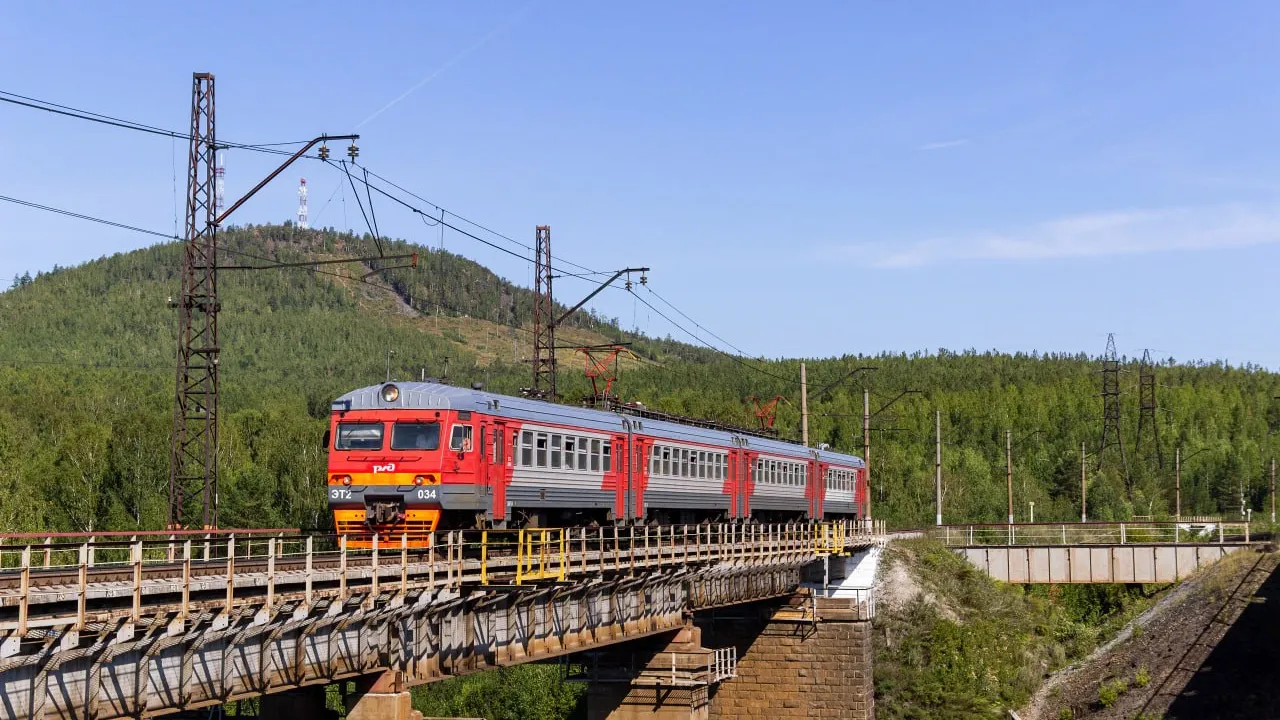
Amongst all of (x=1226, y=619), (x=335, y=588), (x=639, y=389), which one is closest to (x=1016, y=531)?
(x=1226, y=619)

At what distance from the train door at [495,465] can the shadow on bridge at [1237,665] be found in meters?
24.1

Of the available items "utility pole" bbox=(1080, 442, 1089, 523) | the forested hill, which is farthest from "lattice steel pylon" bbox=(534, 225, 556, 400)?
"utility pole" bbox=(1080, 442, 1089, 523)

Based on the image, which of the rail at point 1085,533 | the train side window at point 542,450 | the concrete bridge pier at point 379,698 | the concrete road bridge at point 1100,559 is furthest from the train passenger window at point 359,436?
the rail at point 1085,533

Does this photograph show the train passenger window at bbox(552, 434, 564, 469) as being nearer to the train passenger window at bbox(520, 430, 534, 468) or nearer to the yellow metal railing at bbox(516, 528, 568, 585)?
the train passenger window at bbox(520, 430, 534, 468)

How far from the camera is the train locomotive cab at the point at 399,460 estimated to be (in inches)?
1115

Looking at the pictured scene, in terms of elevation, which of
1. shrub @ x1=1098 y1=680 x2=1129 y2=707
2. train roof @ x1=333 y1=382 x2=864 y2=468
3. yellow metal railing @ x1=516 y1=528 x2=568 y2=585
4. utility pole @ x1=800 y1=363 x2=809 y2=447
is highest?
utility pole @ x1=800 y1=363 x2=809 y2=447

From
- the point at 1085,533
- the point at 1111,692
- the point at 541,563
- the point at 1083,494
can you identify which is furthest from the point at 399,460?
the point at 1083,494

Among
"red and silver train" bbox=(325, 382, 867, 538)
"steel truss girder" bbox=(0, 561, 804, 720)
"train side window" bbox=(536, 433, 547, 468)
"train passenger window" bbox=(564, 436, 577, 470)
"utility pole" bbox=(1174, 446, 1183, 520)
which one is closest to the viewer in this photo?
"steel truss girder" bbox=(0, 561, 804, 720)

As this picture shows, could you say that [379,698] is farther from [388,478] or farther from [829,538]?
[829,538]

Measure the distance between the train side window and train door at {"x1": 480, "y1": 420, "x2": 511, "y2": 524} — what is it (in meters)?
1.67

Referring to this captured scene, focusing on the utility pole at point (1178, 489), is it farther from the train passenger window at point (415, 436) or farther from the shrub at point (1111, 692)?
the train passenger window at point (415, 436)

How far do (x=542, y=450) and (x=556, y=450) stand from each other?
2.46 ft

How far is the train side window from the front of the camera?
31781 mm

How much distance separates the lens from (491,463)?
29328 mm
